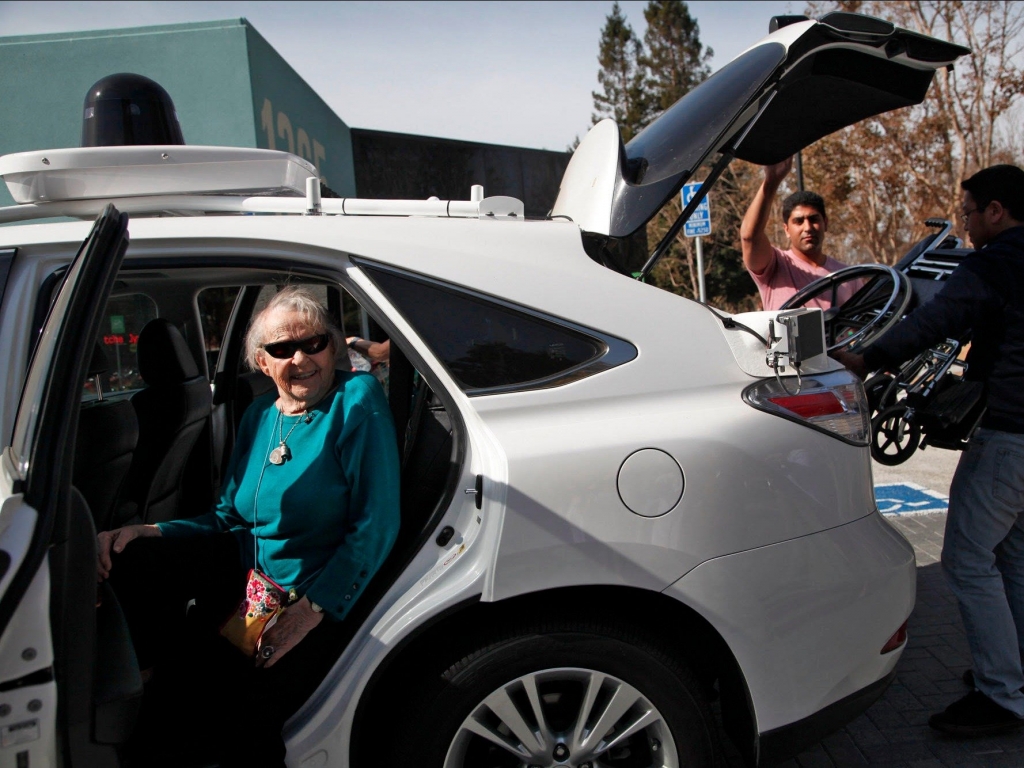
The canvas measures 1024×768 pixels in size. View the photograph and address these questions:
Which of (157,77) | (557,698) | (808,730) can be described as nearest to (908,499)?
(808,730)

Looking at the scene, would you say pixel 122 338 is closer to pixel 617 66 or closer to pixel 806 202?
pixel 806 202

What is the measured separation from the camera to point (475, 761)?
2.01 meters

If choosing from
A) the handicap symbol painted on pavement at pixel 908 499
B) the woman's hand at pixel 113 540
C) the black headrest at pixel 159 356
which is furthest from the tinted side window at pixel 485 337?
the handicap symbol painted on pavement at pixel 908 499

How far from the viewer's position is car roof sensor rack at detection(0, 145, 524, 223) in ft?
7.09

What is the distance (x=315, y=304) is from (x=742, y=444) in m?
1.22

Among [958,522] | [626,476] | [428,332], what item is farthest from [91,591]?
[958,522]

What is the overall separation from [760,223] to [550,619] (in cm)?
257

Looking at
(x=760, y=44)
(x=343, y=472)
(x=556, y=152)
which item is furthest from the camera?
(x=556, y=152)

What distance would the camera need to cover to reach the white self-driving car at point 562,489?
6.19 ft

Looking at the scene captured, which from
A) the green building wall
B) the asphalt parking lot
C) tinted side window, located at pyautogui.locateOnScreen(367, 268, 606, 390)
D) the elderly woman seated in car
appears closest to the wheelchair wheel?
the asphalt parking lot

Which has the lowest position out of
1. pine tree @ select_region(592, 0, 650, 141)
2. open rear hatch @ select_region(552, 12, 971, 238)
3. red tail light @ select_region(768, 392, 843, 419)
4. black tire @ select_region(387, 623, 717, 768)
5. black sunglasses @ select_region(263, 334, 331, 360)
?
black tire @ select_region(387, 623, 717, 768)

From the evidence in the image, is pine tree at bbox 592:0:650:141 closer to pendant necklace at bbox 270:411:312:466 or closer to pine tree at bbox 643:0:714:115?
pine tree at bbox 643:0:714:115

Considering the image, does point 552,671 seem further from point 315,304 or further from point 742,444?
point 315,304

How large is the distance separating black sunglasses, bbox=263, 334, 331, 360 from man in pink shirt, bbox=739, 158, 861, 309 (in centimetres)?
245
